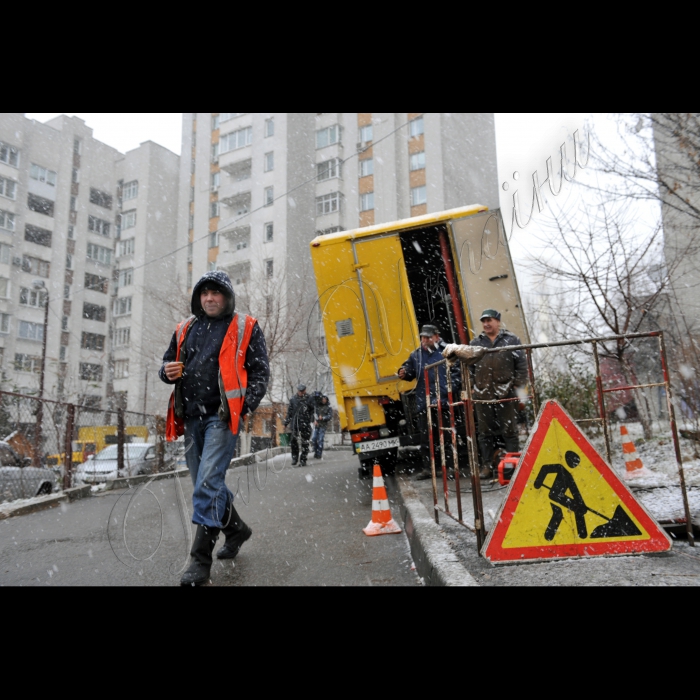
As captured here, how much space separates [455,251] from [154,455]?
308 inches

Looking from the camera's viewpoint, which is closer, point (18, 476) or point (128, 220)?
point (18, 476)

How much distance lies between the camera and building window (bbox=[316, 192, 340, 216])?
41.2m

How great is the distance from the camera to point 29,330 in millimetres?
43656

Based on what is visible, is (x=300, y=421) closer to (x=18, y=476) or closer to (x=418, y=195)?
(x=18, y=476)

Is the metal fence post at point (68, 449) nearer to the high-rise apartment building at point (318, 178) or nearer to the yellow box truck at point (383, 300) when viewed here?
the yellow box truck at point (383, 300)

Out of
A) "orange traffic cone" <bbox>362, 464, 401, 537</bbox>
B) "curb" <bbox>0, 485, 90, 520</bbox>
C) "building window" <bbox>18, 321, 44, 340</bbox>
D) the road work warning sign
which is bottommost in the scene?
"curb" <bbox>0, 485, 90, 520</bbox>

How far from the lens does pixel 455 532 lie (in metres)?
4.11

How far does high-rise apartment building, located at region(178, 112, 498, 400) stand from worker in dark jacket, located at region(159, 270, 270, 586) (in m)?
32.4

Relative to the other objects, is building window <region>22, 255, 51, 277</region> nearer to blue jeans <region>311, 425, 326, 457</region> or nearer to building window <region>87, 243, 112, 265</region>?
building window <region>87, 243, 112, 265</region>

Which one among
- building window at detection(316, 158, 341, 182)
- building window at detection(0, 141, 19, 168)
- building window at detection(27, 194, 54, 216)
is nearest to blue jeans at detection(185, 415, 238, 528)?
building window at detection(316, 158, 341, 182)

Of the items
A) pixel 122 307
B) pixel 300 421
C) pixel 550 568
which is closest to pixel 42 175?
pixel 122 307

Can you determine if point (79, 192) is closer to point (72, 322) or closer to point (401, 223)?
point (72, 322)

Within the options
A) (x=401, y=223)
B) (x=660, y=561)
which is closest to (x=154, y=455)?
(x=401, y=223)

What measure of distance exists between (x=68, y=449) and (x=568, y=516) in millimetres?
7878
